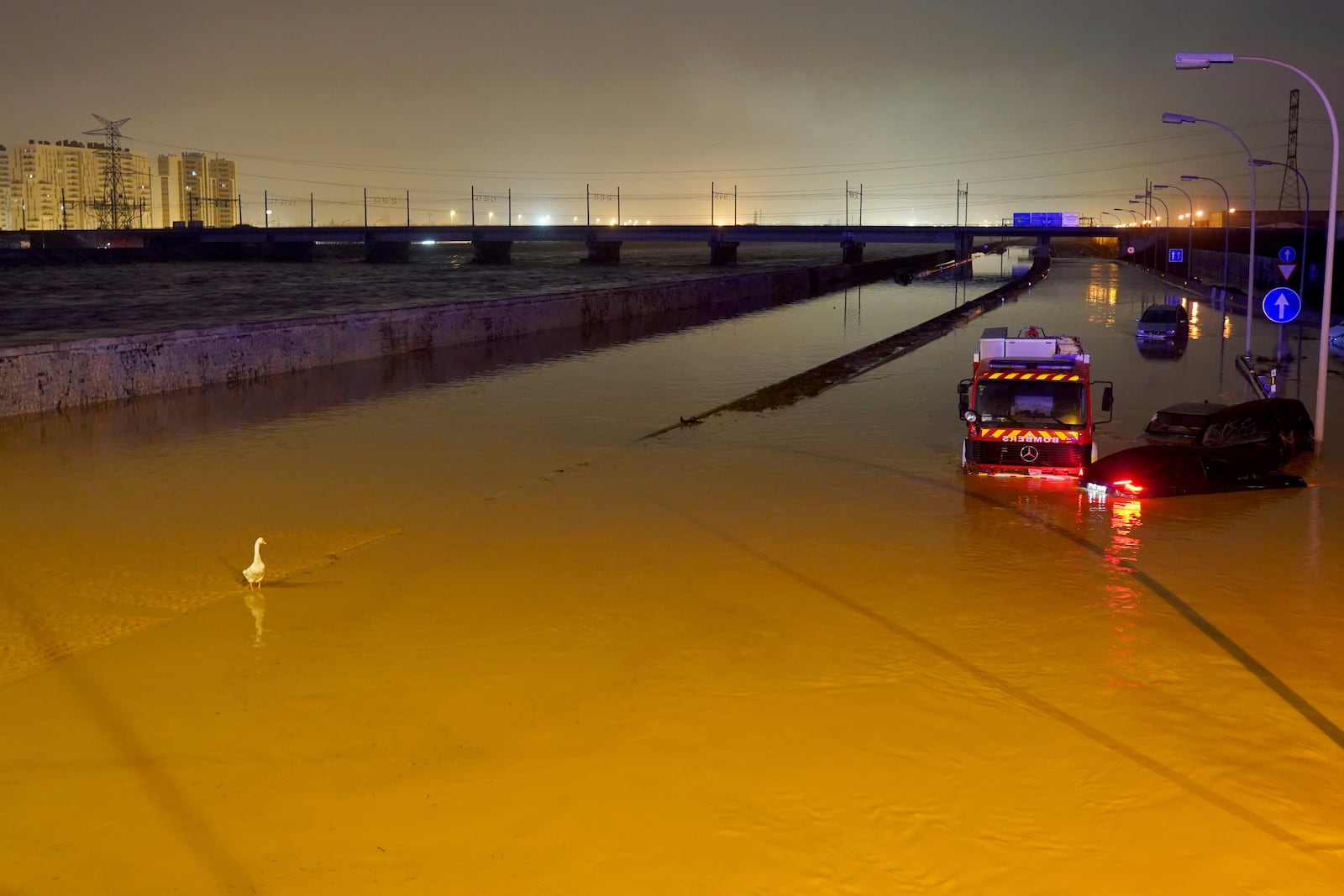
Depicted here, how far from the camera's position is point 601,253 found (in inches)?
6063

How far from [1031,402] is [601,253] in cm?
13953

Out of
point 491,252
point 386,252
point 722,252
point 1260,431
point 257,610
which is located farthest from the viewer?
point 386,252

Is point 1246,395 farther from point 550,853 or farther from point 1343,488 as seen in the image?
point 550,853

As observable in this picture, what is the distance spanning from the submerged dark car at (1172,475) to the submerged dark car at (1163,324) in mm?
26737

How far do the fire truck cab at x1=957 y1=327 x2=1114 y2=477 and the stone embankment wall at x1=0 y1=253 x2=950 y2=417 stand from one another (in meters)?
18.4

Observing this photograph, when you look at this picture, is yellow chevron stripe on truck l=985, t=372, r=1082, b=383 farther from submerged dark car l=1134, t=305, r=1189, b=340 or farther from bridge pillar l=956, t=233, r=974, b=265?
bridge pillar l=956, t=233, r=974, b=265

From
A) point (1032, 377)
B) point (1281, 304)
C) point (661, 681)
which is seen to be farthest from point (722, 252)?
point (661, 681)

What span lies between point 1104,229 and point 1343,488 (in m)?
141

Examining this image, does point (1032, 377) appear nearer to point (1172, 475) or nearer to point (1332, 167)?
point (1172, 475)

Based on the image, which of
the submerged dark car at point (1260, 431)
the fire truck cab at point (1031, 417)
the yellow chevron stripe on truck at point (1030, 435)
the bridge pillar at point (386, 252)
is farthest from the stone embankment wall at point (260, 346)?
the bridge pillar at point (386, 252)

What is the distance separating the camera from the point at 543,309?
46.5m

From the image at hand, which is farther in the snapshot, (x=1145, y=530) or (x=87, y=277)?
(x=87, y=277)

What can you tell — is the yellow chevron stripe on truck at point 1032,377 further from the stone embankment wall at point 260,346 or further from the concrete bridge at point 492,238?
the concrete bridge at point 492,238

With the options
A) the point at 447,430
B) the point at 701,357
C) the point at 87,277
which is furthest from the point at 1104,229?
the point at 447,430
